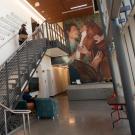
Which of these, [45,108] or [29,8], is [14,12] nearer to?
[29,8]

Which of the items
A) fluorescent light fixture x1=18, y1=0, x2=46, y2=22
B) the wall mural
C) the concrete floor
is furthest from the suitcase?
fluorescent light fixture x1=18, y1=0, x2=46, y2=22

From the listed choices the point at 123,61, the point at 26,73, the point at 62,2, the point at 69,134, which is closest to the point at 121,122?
the point at 69,134

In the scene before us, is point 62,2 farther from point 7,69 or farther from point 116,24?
point 116,24

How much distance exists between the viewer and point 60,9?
15.7 metres

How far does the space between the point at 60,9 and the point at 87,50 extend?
12.5ft

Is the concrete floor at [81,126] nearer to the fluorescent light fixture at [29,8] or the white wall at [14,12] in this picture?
the white wall at [14,12]

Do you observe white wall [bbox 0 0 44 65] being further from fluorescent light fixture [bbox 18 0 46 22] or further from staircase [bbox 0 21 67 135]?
staircase [bbox 0 21 67 135]

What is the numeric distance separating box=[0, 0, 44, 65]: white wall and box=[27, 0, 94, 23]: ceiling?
567 mm

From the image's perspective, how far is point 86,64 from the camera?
50.9 ft

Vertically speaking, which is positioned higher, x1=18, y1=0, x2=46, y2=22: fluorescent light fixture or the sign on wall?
x1=18, y1=0, x2=46, y2=22: fluorescent light fixture

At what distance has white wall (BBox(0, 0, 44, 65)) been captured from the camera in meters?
11.0

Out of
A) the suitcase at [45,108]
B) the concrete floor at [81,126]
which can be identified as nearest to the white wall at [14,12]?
the suitcase at [45,108]

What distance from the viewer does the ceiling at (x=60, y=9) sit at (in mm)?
14348

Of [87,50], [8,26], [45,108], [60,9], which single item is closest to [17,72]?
[45,108]
